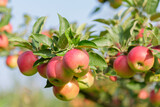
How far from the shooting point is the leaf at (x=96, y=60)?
0.94 m

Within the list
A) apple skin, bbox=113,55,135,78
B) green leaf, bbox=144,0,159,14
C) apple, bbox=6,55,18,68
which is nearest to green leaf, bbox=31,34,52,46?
apple skin, bbox=113,55,135,78

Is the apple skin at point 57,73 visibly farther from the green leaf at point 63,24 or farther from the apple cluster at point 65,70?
the green leaf at point 63,24

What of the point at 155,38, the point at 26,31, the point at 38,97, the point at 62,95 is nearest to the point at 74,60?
the point at 62,95

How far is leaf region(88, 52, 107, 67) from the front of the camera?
3.08 ft

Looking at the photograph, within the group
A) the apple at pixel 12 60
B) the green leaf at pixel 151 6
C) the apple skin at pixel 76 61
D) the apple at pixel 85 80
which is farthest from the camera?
the apple at pixel 12 60

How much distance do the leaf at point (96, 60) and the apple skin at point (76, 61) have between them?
9cm

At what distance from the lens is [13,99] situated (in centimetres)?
993

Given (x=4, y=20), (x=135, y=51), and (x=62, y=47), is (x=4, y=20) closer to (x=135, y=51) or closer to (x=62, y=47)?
(x=62, y=47)

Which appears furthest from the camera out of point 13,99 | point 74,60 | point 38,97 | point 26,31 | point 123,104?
point 38,97

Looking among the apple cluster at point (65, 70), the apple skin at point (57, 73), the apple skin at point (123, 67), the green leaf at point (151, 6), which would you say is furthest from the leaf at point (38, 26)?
the green leaf at point (151, 6)

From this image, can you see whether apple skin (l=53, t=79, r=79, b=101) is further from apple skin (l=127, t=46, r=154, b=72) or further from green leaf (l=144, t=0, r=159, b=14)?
green leaf (l=144, t=0, r=159, b=14)

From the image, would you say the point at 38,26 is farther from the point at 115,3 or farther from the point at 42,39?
the point at 115,3

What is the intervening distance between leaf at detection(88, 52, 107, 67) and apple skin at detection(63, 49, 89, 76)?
0.09m

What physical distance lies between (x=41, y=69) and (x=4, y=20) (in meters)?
1.19
